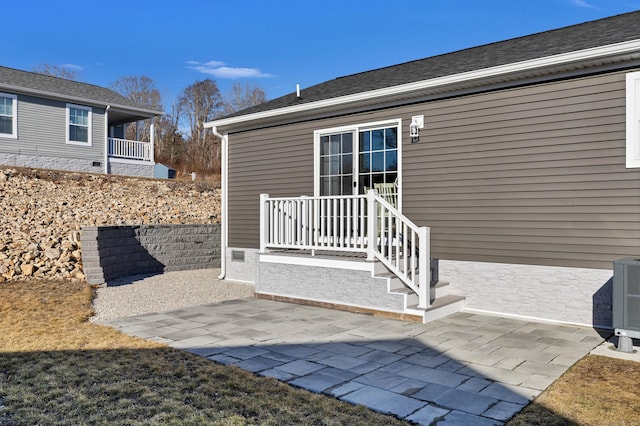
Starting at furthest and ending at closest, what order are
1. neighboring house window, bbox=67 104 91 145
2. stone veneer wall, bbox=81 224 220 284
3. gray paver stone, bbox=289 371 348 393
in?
neighboring house window, bbox=67 104 91 145
stone veneer wall, bbox=81 224 220 284
gray paver stone, bbox=289 371 348 393

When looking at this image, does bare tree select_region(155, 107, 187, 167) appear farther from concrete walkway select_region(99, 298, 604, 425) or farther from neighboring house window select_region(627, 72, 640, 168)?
neighboring house window select_region(627, 72, 640, 168)

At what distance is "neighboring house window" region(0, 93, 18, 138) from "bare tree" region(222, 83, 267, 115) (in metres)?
20.7

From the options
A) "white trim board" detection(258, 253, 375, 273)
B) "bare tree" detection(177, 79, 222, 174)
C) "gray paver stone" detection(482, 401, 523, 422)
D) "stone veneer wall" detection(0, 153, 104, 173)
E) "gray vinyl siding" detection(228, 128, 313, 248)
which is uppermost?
"bare tree" detection(177, 79, 222, 174)

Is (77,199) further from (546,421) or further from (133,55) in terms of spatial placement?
(133,55)

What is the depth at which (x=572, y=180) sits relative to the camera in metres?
5.18

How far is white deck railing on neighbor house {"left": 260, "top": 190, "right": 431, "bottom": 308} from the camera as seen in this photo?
17.8 feet

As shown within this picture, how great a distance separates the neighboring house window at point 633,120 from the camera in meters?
4.79

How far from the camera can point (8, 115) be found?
14.5m

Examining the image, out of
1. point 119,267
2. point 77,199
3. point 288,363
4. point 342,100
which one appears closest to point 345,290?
point 288,363

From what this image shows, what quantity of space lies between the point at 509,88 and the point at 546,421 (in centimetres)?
421

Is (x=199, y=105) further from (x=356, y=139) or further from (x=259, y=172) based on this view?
(x=356, y=139)

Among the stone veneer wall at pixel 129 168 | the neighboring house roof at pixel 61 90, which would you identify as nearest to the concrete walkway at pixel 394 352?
the neighboring house roof at pixel 61 90

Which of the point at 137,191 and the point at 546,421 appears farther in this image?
the point at 137,191

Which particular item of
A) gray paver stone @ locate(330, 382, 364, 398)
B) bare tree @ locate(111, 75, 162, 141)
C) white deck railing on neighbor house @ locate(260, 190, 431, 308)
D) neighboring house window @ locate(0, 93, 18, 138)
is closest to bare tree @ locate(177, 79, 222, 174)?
bare tree @ locate(111, 75, 162, 141)
